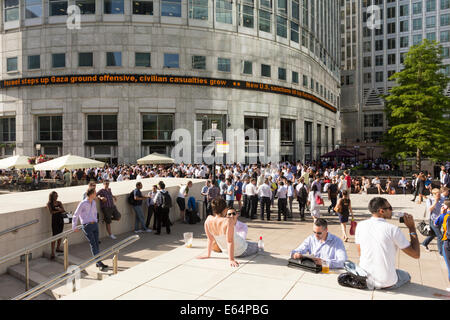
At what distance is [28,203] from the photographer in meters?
10.3

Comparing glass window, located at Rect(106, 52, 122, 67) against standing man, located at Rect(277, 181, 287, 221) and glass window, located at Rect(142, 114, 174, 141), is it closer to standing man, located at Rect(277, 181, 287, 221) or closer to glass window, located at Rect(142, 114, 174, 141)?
glass window, located at Rect(142, 114, 174, 141)

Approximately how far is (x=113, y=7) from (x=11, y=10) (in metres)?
11.9

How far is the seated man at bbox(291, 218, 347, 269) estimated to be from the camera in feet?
21.2

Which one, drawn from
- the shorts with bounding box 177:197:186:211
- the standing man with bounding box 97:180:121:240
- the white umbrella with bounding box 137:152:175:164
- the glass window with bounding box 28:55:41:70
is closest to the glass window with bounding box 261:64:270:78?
the white umbrella with bounding box 137:152:175:164

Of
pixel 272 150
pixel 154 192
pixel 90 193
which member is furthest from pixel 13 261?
pixel 272 150

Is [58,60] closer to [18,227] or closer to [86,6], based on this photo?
[86,6]

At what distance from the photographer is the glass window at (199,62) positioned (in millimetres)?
36969

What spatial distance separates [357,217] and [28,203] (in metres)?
13.4

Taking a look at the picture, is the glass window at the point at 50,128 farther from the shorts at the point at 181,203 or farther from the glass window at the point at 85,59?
the shorts at the point at 181,203

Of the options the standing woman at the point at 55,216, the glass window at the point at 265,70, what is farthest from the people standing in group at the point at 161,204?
the glass window at the point at 265,70

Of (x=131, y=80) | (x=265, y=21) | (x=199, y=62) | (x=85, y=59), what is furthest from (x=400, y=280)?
(x=265, y=21)
